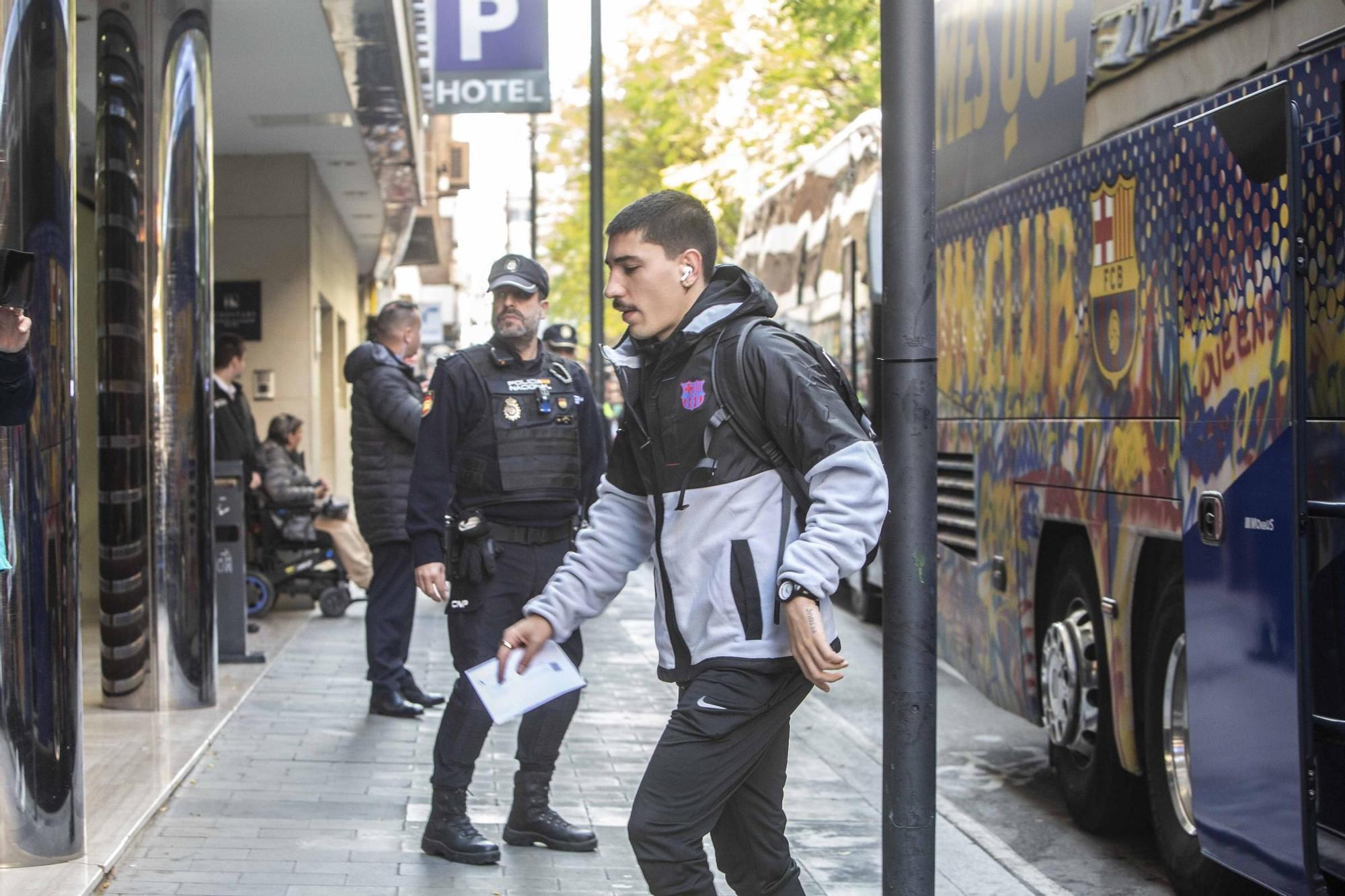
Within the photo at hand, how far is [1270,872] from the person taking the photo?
4641 millimetres

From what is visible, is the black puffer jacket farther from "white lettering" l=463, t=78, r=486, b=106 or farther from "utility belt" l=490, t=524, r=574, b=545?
"white lettering" l=463, t=78, r=486, b=106

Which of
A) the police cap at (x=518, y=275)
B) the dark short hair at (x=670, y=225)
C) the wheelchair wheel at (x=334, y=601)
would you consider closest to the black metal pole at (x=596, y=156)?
the wheelchair wheel at (x=334, y=601)

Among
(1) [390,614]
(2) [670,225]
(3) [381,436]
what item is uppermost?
(2) [670,225]

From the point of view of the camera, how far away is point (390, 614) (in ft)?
28.5

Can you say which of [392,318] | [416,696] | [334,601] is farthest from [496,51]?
[416,696]

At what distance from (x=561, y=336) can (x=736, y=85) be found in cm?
1325

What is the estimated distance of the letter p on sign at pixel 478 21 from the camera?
1357 cm

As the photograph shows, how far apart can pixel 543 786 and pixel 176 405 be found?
11.1 ft

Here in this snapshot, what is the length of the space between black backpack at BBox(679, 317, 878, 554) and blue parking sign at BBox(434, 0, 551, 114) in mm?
10210

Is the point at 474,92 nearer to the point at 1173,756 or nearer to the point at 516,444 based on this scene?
the point at 516,444

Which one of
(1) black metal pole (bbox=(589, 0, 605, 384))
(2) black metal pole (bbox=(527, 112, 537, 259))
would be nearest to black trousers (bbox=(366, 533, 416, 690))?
(1) black metal pole (bbox=(589, 0, 605, 384))

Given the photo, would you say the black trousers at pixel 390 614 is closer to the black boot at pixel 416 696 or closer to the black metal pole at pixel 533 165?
the black boot at pixel 416 696

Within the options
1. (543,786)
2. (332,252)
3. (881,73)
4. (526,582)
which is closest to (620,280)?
(881,73)

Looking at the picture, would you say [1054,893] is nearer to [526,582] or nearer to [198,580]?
[526,582]
